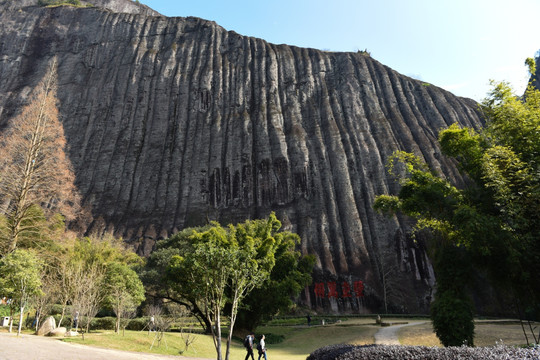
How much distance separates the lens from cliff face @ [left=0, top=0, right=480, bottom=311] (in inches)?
1697

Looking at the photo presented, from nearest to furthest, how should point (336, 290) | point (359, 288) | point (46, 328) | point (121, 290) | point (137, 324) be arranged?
point (46, 328) → point (121, 290) → point (137, 324) → point (359, 288) → point (336, 290)

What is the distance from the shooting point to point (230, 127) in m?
54.1

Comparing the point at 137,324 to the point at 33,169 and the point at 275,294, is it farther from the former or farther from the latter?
the point at 33,169

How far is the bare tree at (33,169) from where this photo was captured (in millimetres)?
15117

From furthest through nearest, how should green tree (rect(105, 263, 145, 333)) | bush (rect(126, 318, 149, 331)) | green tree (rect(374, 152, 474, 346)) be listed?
bush (rect(126, 318, 149, 331))
green tree (rect(105, 263, 145, 333))
green tree (rect(374, 152, 474, 346))

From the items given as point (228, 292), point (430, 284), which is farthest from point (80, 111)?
point (430, 284)

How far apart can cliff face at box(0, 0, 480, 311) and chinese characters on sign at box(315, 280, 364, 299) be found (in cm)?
24

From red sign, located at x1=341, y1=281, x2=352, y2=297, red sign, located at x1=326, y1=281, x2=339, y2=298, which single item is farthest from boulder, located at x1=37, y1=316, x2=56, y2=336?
red sign, located at x1=341, y1=281, x2=352, y2=297

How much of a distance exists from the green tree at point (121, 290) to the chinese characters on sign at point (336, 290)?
73.2 feet

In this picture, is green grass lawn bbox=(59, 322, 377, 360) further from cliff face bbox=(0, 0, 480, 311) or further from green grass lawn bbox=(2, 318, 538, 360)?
cliff face bbox=(0, 0, 480, 311)

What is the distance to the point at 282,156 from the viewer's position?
49406 mm

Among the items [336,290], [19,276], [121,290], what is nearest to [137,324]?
[121,290]

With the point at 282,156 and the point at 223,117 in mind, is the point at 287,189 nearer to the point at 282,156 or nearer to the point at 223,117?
the point at 282,156

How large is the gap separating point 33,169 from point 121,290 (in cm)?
874
